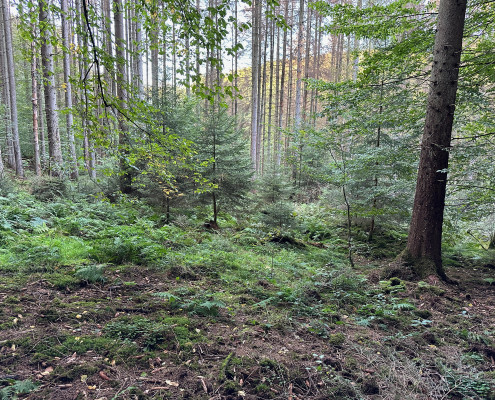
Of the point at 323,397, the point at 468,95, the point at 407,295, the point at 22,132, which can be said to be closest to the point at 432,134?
the point at 468,95

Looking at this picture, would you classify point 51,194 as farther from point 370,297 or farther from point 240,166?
point 370,297

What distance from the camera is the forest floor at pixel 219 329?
211cm

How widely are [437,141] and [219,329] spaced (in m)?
4.92

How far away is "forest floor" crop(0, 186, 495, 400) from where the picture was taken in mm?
2107

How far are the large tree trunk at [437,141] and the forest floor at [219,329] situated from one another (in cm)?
65

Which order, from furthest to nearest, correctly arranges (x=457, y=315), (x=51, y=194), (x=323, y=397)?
(x=51, y=194) → (x=457, y=315) → (x=323, y=397)

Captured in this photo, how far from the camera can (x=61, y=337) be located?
243 centimetres

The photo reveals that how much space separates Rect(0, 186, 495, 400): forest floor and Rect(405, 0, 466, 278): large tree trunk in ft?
2.13

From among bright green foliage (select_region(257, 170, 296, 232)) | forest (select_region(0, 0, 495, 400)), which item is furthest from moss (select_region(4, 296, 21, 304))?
bright green foliage (select_region(257, 170, 296, 232))

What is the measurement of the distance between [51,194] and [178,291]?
6.81 m

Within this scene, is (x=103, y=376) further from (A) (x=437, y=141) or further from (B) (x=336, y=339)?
(A) (x=437, y=141)

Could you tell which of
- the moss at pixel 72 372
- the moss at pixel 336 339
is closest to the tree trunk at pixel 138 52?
the moss at pixel 72 372

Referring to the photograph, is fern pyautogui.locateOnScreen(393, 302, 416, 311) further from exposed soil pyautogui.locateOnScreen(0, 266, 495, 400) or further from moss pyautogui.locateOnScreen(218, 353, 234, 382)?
moss pyautogui.locateOnScreen(218, 353, 234, 382)

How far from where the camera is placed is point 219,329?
2971mm
